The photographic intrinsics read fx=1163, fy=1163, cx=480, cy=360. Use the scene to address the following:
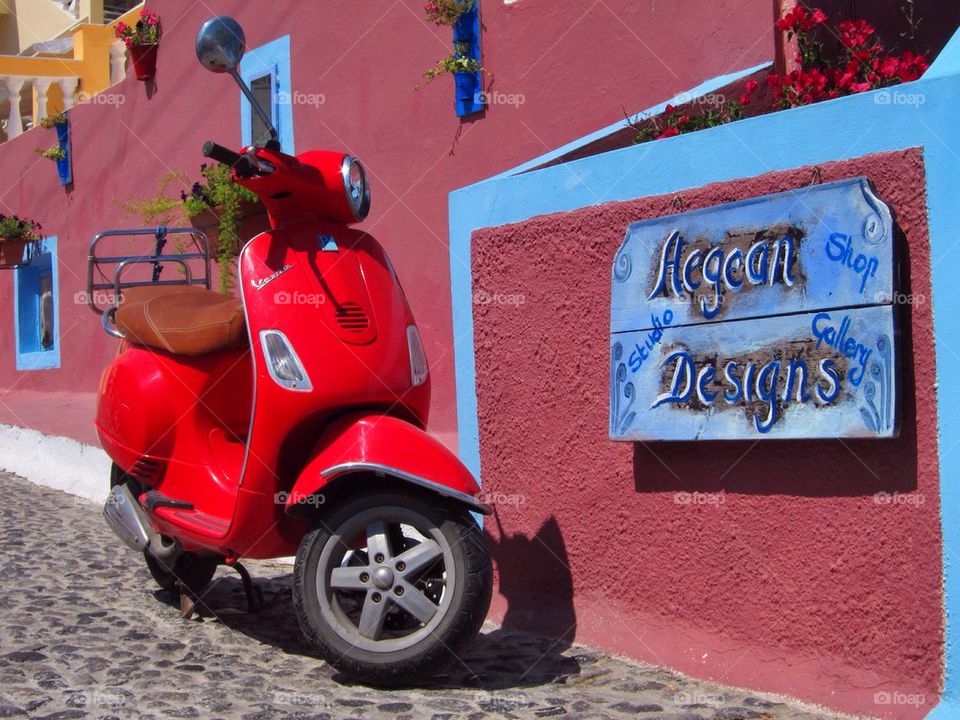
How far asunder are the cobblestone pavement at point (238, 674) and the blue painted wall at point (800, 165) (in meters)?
0.85

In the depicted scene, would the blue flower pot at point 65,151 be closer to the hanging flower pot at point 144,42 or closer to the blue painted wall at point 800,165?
the hanging flower pot at point 144,42

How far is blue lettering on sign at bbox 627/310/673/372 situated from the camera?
420 cm

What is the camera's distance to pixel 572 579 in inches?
179

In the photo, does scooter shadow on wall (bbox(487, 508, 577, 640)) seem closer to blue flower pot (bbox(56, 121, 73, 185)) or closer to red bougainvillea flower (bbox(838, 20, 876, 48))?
red bougainvillea flower (bbox(838, 20, 876, 48))

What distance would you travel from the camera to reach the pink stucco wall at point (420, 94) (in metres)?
6.28

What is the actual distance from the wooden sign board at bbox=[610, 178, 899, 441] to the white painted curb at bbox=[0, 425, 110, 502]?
4.79 meters

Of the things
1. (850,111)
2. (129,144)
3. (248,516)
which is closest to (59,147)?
(129,144)

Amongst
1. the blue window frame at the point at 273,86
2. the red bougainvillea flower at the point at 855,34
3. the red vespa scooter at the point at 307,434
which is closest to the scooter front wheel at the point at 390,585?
the red vespa scooter at the point at 307,434

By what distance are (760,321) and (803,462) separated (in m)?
0.49

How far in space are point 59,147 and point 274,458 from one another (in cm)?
952

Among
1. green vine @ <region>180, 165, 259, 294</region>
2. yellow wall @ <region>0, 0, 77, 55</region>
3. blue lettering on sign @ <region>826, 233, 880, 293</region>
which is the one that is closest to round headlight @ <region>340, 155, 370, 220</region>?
blue lettering on sign @ <region>826, 233, 880, 293</region>

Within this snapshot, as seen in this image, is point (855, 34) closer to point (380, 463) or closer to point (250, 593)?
point (380, 463)

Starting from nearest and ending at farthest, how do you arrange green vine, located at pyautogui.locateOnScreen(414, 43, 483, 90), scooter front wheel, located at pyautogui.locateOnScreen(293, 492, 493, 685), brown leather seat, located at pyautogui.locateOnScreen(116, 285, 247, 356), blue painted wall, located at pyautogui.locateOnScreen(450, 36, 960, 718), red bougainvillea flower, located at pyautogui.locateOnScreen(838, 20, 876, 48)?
1. blue painted wall, located at pyautogui.locateOnScreen(450, 36, 960, 718)
2. scooter front wheel, located at pyautogui.locateOnScreen(293, 492, 493, 685)
3. brown leather seat, located at pyautogui.locateOnScreen(116, 285, 247, 356)
4. red bougainvillea flower, located at pyautogui.locateOnScreen(838, 20, 876, 48)
5. green vine, located at pyautogui.locateOnScreen(414, 43, 483, 90)

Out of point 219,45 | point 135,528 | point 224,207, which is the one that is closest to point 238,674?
point 135,528
